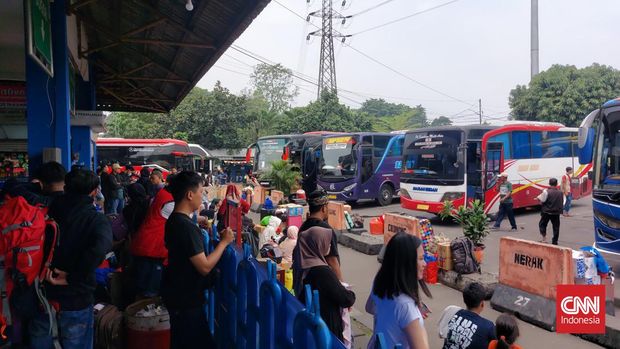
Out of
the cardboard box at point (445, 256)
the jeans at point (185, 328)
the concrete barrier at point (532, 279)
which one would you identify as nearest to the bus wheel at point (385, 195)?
the cardboard box at point (445, 256)

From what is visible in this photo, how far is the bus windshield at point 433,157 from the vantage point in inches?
507

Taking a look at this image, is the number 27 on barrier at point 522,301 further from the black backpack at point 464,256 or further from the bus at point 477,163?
the bus at point 477,163

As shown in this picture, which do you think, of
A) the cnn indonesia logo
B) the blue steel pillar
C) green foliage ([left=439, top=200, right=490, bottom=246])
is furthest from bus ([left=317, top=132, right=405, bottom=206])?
the blue steel pillar

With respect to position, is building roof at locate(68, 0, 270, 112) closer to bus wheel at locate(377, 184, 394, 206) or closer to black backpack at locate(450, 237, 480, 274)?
black backpack at locate(450, 237, 480, 274)

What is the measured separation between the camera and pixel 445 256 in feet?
25.1

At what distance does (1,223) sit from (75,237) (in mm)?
539

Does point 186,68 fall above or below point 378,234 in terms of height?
above

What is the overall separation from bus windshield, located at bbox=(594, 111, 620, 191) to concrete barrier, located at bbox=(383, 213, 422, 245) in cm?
324

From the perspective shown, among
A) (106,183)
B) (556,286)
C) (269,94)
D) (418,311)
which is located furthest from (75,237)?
(269,94)

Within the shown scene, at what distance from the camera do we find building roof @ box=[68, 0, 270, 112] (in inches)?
217

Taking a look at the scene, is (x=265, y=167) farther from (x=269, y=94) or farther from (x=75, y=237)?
(x=269, y=94)

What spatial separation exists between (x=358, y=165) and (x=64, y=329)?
14845 millimetres

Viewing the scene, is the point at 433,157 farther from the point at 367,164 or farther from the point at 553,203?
the point at 367,164

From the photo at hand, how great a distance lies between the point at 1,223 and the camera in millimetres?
3072
